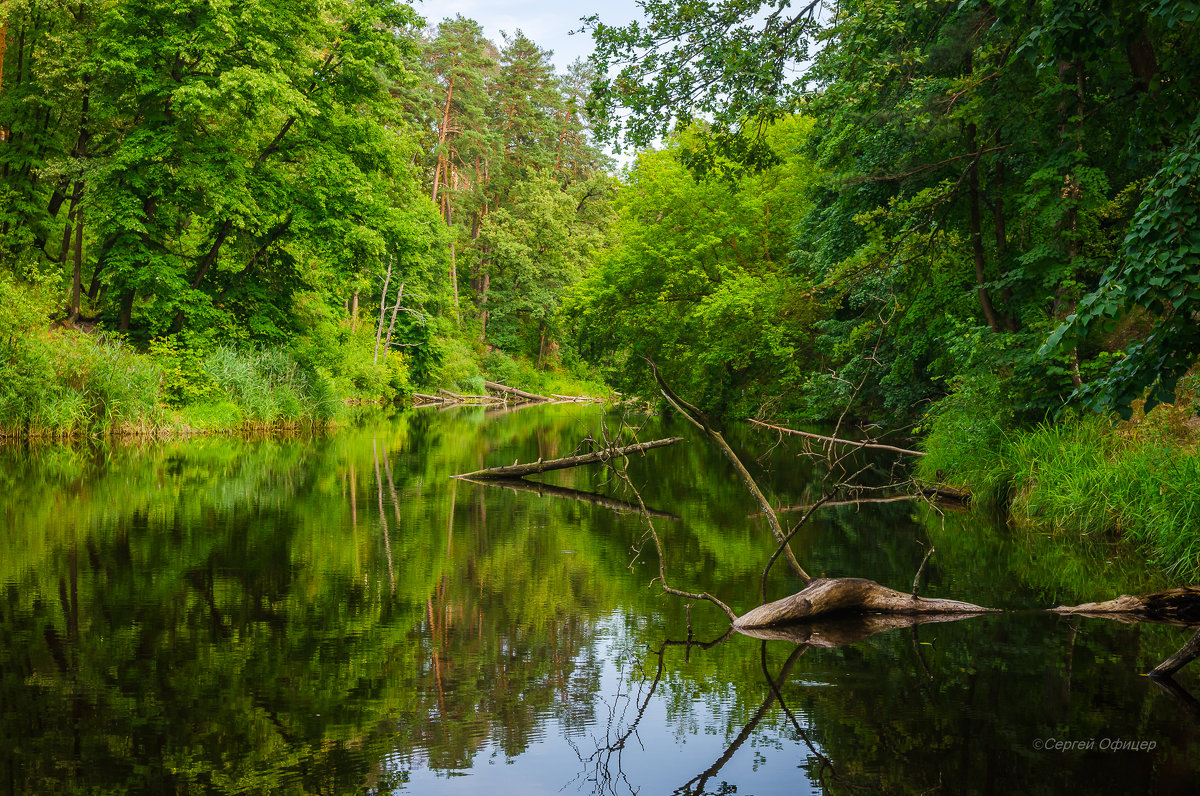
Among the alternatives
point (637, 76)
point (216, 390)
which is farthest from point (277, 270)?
point (637, 76)

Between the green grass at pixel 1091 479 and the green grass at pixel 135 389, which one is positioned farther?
the green grass at pixel 135 389

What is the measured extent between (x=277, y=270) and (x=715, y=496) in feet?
55.7

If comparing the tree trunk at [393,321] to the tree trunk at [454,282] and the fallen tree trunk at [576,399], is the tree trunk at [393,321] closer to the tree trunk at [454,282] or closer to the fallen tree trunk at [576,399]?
the tree trunk at [454,282]

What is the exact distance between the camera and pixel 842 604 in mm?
7074

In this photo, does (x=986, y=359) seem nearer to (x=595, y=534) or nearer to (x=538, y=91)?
(x=595, y=534)

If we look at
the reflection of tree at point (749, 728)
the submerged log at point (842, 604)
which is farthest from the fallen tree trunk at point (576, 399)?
the reflection of tree at point (749, 728)

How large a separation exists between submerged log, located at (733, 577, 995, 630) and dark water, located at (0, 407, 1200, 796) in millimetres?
327

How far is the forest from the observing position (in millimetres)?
8844

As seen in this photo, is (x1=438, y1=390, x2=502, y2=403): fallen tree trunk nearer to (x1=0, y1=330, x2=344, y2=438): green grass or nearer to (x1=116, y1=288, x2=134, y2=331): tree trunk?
(x1=0, y1=330, x2=344, y2=438): green grass

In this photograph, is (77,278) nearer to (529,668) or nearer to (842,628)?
(529,668)

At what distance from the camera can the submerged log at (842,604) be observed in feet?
22.5

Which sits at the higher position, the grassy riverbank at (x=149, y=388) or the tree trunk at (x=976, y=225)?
the tree trunk at (x=976, y=225)

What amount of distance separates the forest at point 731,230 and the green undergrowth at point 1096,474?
48 mm

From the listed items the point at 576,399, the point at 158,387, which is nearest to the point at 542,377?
the point at 576,399
